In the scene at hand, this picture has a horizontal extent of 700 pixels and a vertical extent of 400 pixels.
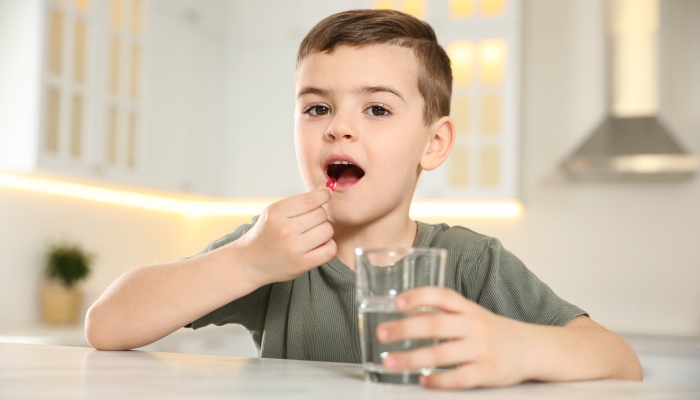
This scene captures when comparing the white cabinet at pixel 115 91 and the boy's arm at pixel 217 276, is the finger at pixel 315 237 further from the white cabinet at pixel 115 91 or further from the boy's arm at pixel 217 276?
the white cabinet at pixel 115 91

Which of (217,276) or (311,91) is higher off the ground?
(311,91)

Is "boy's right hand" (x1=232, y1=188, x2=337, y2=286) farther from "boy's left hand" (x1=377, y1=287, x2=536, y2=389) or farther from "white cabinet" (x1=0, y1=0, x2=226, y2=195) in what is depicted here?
"white cabinet" (x1=0, y1=0, x2=226, y2=195)

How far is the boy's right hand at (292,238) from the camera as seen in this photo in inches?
30.1

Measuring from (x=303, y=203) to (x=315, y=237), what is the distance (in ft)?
0.13

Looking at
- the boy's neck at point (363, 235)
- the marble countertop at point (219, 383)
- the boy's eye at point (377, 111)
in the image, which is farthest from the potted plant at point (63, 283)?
the marble countertop at point (219, 383)

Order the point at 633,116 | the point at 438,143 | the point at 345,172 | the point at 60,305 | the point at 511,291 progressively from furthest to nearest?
the point at 633,116, the point at 60,305, the point at 438,143, the point at 345,172, the point at 511,291

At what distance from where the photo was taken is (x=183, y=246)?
152 inches

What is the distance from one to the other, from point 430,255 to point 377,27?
61 centimetres

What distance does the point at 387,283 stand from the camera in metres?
0.55

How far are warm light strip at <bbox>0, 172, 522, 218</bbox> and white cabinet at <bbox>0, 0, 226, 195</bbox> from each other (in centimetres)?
27

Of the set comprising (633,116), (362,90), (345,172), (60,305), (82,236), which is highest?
(633,116)

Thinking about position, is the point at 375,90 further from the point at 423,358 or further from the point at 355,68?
the point at 423,358

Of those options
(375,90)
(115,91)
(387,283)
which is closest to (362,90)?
(375,90)

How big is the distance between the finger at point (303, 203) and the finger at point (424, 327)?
0.26 m
